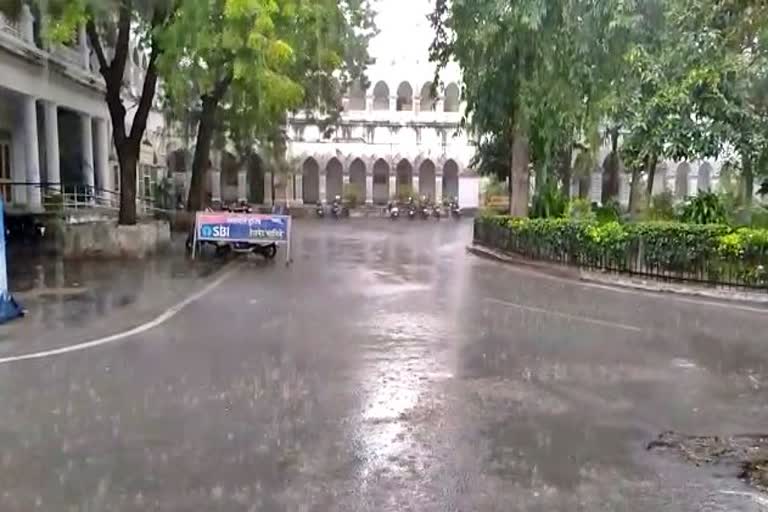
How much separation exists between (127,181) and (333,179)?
3382 centimetres

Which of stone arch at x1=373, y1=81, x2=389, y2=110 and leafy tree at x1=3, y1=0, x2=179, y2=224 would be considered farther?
stone arch at x1=373, y1=81, x2=389, y2=110

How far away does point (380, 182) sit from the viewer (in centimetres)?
5244

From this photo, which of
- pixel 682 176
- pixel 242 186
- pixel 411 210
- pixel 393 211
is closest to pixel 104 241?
pixel 393 211

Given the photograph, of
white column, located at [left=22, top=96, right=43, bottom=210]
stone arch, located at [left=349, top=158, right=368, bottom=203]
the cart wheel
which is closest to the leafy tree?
the cart wheel

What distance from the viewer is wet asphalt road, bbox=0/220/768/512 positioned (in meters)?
4.94

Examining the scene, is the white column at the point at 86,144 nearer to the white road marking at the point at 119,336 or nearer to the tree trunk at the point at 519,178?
the tree trunk at the point at 519,178

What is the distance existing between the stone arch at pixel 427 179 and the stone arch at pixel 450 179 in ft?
2.55

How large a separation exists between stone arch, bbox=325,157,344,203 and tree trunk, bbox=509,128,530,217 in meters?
30.0

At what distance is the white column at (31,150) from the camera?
903 inches

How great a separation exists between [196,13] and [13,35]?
967 cm

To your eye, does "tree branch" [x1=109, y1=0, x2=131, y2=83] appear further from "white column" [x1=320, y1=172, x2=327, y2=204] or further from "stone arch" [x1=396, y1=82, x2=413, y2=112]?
"stone arch" [x1=396, y1=82, x2=413, y2=112]

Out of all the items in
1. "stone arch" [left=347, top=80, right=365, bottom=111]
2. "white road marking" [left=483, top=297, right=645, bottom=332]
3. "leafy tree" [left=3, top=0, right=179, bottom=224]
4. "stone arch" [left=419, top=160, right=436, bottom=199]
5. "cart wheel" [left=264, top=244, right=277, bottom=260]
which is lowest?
"white road marking" [left=483, top=297, right=645, bottom=332]

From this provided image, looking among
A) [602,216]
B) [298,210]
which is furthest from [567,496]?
[298,210]

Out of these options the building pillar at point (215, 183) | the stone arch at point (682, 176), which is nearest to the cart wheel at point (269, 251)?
the building pillar at point (215, 183)
